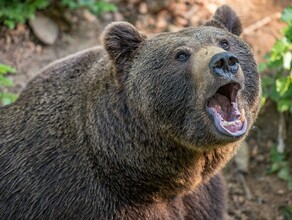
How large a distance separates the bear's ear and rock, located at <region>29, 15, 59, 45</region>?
3.56m

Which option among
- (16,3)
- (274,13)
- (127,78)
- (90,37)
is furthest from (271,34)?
(127,78)

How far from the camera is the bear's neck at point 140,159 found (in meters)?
5.30

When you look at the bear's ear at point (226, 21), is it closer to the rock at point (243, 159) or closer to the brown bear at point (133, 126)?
the brown bear at point (133, 126)

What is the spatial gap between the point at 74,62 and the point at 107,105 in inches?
29.3

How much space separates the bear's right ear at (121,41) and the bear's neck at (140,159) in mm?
309

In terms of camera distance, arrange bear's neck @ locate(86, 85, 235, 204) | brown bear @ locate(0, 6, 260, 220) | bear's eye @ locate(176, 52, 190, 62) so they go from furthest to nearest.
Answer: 1. bear's neck @ locate(86, 85, 235, 204)
2. bear's eye @ locate(176, 52, 190, 62)
3. brown bear @ locate(0, 6, 260, 220)

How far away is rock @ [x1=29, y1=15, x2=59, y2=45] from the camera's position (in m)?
8.79

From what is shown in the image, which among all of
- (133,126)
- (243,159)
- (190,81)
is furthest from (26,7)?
(190,81)

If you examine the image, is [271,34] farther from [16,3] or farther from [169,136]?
[169,136]

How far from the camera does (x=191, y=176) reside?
5.41 m

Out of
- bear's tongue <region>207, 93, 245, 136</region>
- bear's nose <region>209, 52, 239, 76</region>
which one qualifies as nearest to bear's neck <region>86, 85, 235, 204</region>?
bear's tongue <region>207, 93, 245, 136</region>

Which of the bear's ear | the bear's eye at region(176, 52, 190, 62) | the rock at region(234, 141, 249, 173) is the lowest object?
the rock at region(234, 141, 249, 173)

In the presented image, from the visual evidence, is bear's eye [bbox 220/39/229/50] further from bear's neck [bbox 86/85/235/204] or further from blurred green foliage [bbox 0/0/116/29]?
blurred green foliage [bbox 0/0/116/29]

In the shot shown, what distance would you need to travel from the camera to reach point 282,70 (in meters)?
7.73
